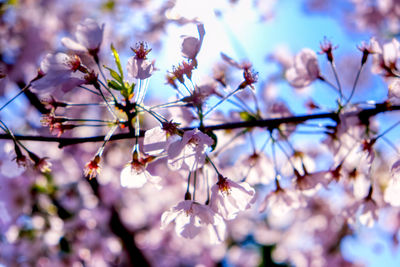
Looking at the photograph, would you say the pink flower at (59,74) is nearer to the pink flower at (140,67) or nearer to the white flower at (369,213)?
the pink flower at (140,67)

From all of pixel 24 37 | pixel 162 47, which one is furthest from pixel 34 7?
pixel 162 47

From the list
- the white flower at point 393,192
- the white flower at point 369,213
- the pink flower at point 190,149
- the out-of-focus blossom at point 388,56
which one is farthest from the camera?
the white flower at point 369,213

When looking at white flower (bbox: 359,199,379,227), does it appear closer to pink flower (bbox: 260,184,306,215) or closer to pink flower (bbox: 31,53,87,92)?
pink flower (bbox: 260,184,306,215)

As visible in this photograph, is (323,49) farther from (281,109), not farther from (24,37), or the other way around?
(24,37)

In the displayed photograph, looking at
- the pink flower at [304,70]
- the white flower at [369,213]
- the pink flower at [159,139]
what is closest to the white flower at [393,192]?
the white flower at [369,213]

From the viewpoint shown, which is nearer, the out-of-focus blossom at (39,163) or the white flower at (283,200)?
the out-of-focus blossom at (39,163)

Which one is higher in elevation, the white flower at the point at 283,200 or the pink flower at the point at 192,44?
the pink flower at the point at 192,44
